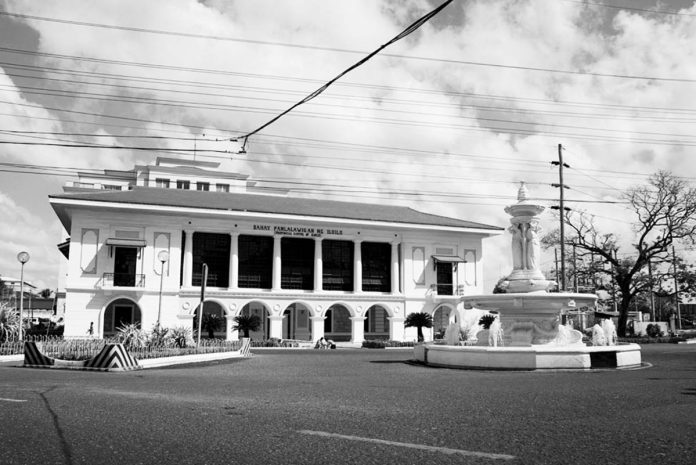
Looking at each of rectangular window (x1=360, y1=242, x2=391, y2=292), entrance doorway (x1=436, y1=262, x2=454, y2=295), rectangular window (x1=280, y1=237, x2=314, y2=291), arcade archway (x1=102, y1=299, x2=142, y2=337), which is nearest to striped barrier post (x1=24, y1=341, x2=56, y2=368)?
arcade archway (x1=102, y1=299, x2=142, y2=337)

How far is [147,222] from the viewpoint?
40.1m

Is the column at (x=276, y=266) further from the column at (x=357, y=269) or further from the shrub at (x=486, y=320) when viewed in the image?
the shrub at (x=486, y=320)

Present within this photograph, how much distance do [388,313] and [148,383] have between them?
34.2m

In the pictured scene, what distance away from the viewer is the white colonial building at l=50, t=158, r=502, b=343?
3894cm

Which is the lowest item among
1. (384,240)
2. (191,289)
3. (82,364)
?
(82,364)

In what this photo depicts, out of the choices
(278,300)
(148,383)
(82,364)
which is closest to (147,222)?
(278,300)

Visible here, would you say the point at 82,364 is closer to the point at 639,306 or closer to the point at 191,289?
the point at 191,289

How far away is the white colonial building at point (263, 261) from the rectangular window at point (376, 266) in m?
0.07

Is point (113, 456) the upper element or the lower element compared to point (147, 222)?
lower

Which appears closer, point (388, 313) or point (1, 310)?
point (1, 310)

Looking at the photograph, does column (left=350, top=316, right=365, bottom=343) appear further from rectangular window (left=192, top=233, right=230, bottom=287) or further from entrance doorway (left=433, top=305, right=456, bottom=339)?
rectangular window (left=192, top=233, right=230, bottom=287)

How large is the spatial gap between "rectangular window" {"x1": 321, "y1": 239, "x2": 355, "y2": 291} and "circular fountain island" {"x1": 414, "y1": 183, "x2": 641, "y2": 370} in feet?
79.9

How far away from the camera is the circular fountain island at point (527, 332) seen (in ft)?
50.5

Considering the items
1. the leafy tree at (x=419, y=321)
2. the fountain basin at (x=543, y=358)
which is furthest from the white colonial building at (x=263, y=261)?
the fountain basin at (x=543, y=358)
